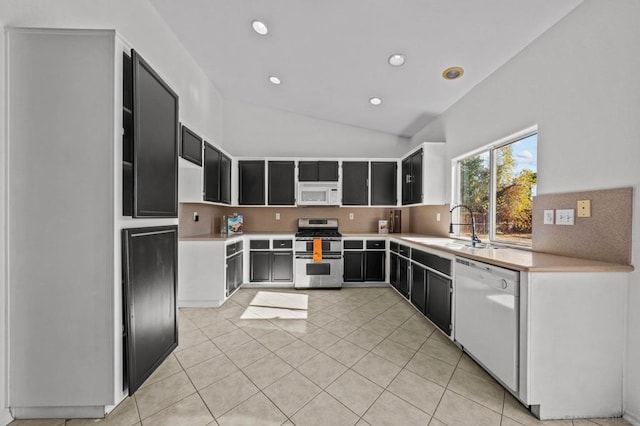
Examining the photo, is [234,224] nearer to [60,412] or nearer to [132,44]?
[132,44]

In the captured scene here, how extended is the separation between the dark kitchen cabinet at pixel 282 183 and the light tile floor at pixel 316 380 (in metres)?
1.99

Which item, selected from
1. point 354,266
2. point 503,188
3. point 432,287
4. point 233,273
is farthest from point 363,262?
point 503,188

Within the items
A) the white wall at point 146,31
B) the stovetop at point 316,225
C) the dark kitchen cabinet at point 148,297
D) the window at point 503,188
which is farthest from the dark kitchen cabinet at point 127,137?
the stovetop at point 316,225

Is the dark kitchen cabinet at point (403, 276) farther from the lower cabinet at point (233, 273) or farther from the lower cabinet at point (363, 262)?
the lower cabinet at point (233, 273)

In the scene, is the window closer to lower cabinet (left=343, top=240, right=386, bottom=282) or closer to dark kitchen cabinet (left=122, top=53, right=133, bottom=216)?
lower cabinet (left=343, top=240, right=386, bottom=282)

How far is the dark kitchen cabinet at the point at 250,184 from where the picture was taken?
4219 mm

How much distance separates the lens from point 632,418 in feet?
4.63

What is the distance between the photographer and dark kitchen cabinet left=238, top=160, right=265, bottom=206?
13.8ft

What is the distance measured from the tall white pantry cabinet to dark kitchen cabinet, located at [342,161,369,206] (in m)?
3.26

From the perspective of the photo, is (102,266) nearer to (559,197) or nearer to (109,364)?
(109,364)

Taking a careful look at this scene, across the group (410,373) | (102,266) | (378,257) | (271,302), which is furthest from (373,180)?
(102,266)

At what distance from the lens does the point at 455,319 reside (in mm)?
2209

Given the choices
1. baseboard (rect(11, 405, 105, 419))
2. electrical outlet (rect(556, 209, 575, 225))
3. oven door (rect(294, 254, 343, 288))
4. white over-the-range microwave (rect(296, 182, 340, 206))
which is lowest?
baseboard (rect(11, 405, 105, 419))
